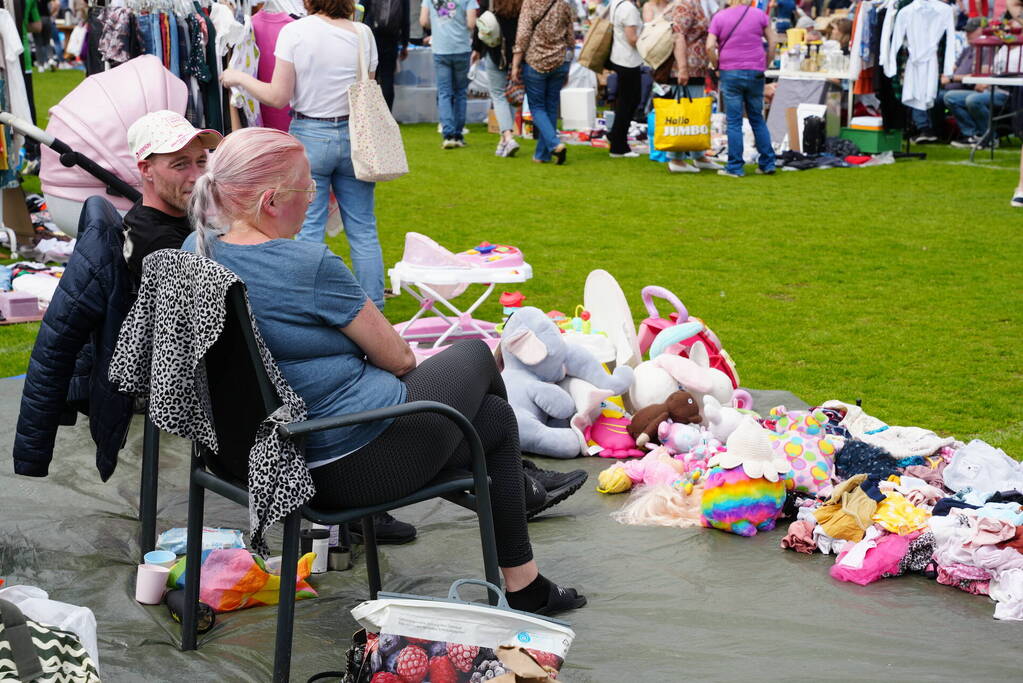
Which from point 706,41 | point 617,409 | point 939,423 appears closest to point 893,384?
point 939,423

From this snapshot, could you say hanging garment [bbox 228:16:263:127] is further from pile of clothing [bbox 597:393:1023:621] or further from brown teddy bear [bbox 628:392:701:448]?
pile of clothing [bbox 597:393:1023:621]

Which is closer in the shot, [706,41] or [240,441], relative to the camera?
[240,441]

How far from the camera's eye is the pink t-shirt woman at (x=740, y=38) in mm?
11180

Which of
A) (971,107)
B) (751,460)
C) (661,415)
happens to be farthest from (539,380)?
(971,107)

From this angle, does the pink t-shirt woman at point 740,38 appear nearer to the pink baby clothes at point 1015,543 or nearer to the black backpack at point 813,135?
the black backpack at point 813,135

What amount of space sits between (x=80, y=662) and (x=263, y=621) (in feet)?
2.80

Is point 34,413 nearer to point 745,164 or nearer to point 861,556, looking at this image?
point 861,556

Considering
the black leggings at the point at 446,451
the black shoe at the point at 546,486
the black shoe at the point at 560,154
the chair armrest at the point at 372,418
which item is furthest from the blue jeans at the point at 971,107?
the chair armrest at the point at 372,418

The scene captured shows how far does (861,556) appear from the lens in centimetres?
341

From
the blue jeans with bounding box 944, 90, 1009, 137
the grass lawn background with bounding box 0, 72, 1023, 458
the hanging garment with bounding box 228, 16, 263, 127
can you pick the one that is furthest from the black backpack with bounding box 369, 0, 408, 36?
the hanging garment with bounding box 228, 16, 263, 127

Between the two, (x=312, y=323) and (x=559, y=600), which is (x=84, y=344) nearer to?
(x=312, y=323)

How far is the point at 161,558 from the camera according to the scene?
10.9ft

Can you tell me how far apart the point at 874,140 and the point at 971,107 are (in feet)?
4.84

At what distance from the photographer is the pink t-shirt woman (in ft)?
36.7
